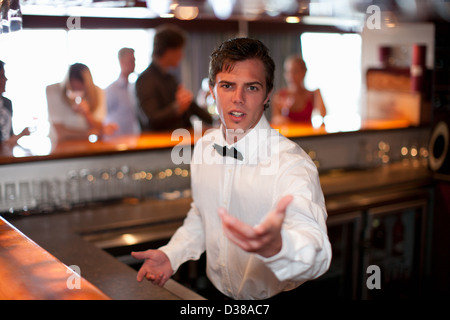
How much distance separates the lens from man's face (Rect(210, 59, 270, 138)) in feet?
5.44

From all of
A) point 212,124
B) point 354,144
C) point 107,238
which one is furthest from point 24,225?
point 354,144

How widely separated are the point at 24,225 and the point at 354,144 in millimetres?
2765

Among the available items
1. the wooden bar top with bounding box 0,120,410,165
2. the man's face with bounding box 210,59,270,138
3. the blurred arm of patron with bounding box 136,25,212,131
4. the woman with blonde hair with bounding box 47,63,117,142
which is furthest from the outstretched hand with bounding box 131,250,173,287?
the blurred arm of patron with bounding box 136,25,212,131

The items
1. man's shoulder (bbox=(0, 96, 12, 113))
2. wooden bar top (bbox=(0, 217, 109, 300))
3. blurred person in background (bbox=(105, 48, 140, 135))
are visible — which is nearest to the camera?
wooden bar top (bbox=(0, 217, 109, 300))

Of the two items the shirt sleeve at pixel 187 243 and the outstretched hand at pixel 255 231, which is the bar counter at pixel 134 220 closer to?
the shirt sleeve at pixel 187 243

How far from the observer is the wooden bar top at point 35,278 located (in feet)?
3.84

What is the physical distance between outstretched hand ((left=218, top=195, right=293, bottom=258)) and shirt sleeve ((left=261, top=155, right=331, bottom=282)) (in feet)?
0.40

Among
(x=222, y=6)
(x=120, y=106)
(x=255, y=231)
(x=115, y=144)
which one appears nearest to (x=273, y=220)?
(x=255, y=231)

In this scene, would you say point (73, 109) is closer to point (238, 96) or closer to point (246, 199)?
point (246, 199)

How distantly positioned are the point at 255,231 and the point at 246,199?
766mm

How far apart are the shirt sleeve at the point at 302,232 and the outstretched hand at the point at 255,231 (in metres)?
0.12

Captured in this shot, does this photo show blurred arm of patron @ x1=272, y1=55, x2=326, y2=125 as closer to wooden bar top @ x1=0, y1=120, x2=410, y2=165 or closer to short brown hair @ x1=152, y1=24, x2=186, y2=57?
wooden bar top @ x1=0, y1=120, x2=410, y2=165

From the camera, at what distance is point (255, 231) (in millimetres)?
1063
